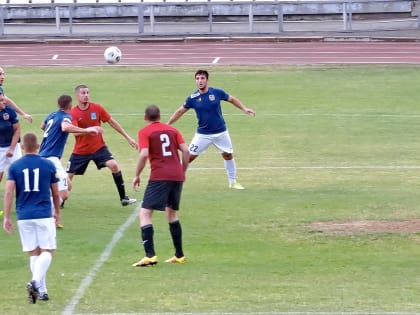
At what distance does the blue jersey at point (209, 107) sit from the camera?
20.2 m

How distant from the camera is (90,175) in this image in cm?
2269

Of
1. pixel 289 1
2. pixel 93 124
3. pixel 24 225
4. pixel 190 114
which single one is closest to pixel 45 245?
pixel 24 225

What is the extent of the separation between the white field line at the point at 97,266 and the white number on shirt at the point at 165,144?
5.83ft

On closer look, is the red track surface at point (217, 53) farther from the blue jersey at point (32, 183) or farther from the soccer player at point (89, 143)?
the blue jersey at point (32, 183)

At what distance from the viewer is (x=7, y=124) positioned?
17.9 m

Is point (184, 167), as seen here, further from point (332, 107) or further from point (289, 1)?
point (289, 1)

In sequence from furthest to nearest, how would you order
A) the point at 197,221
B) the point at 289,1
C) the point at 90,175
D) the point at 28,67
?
the point at 289,1, the point at 28,67, the point at 90,175, the point at 197,221

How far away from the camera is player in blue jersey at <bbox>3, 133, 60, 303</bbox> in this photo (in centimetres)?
1209

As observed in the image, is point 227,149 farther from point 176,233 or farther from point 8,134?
point 176,233

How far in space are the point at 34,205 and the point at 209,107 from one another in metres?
8.41

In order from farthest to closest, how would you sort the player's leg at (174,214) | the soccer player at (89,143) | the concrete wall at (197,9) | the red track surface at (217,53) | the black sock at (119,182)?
1. the concrete wall at (197,9)
2. the red track surface at (217,53)
3. the black sock at (119,182)
4. the soccer player at (89,143)
5. the player's leg at (174,214)

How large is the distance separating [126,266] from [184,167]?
1.56m

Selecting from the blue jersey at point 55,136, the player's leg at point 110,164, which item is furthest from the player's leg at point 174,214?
the player's leg at point 110,164

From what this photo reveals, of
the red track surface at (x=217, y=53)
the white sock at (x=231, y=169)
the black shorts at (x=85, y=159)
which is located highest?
the black shorts at (x=85, y=159)
